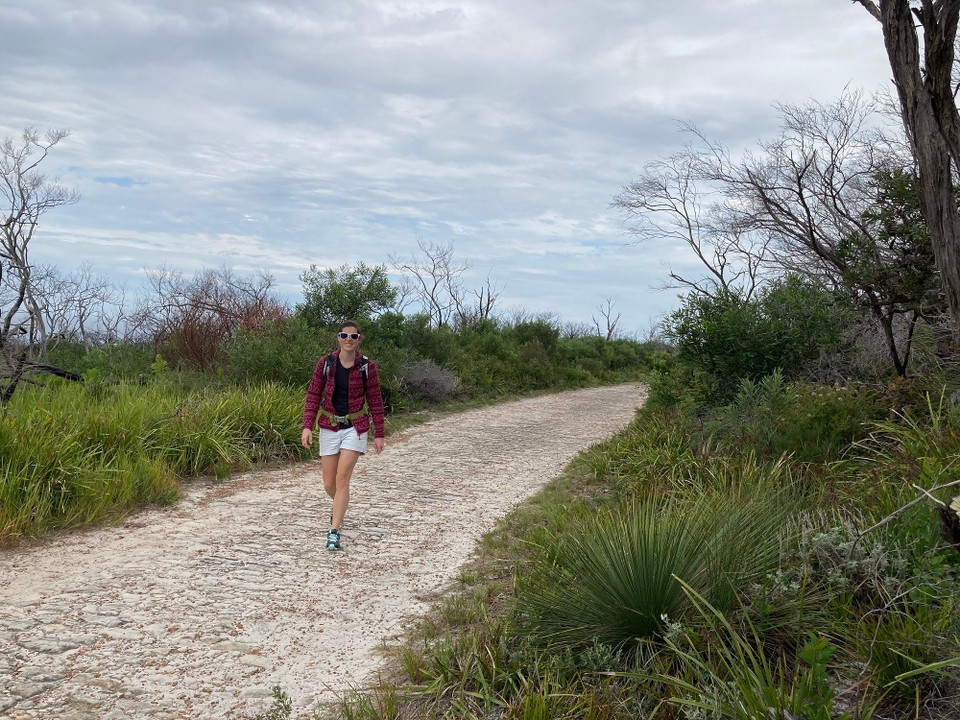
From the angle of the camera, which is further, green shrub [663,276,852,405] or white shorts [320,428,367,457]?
green shrub [663,276,852,405]

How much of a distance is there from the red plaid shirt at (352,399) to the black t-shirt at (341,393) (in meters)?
0.01

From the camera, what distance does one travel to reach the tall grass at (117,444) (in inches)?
255

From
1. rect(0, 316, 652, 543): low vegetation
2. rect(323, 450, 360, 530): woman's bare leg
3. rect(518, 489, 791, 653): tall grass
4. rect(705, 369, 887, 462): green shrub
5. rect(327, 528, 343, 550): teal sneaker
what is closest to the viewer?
rect(518, 489, 791, 653): tall grass

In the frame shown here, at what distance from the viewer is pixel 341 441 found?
648 centimetres

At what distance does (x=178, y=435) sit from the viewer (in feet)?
28.6

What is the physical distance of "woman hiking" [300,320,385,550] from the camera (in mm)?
6422

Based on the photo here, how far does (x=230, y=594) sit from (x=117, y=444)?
12.0 feet

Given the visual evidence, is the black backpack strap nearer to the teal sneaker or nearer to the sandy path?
the teal sneaker

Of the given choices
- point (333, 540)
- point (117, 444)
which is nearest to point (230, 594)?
point (333, 540)

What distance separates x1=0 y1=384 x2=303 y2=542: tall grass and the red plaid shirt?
75.1 inches

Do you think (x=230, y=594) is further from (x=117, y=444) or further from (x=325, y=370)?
(x=117, y=444)

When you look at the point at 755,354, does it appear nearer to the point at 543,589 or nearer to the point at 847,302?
the point at 847,302

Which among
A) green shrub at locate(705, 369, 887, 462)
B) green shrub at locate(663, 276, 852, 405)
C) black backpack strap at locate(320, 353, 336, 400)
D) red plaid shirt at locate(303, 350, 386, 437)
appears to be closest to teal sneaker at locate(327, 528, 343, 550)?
red plaid shirt at locate(303, 350, 386, 437)

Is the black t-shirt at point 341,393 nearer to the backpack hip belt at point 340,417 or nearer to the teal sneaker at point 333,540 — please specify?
the backpack hip belt at point 340,417
